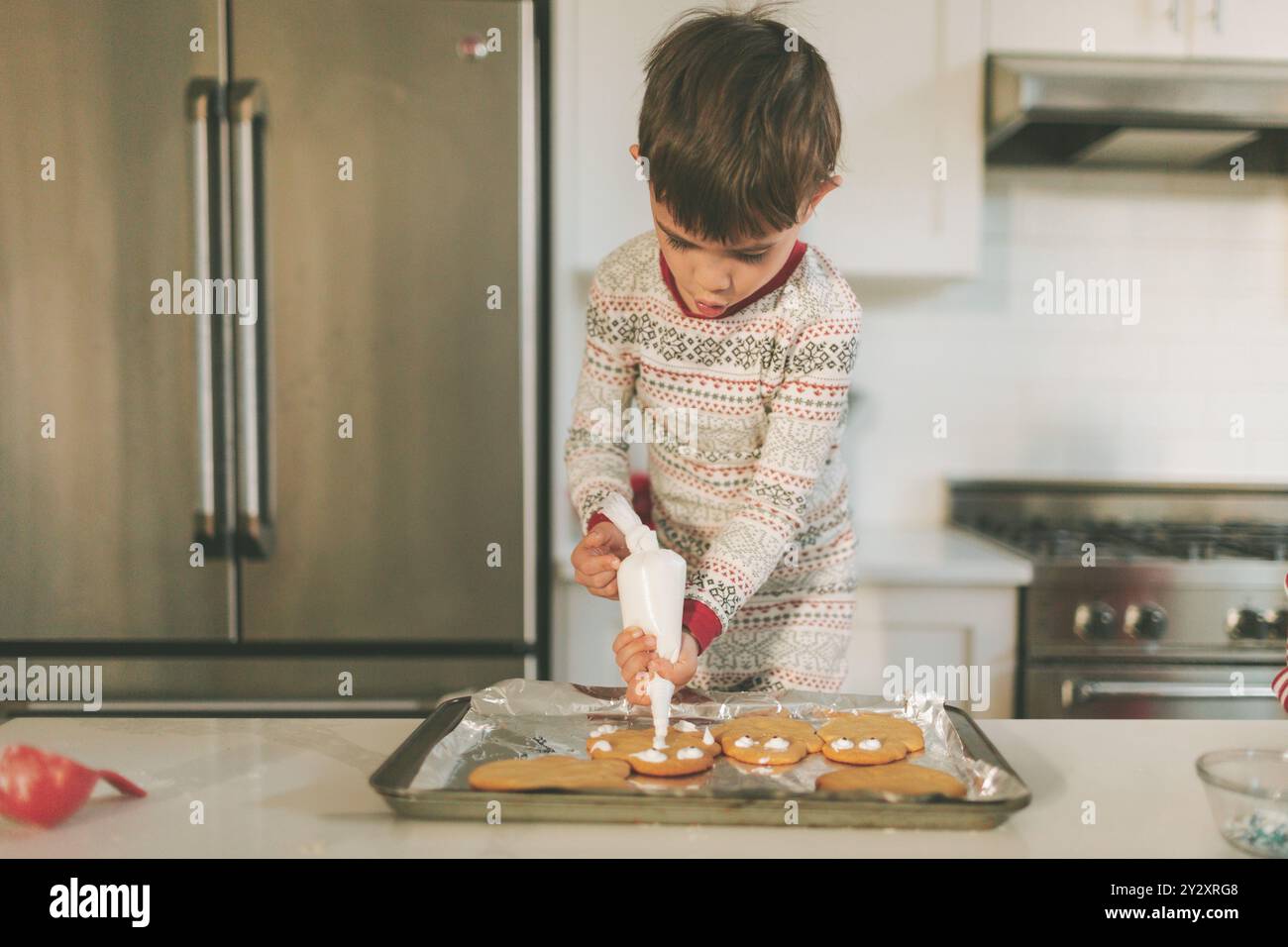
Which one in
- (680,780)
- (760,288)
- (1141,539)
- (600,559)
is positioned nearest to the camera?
(680,780)

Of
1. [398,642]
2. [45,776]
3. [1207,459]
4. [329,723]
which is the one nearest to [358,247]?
[398,642]

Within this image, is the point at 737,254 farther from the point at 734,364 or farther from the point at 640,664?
the point at 640,664

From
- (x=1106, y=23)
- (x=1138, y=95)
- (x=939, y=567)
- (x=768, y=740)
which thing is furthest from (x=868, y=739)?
(x=1106, y=23)

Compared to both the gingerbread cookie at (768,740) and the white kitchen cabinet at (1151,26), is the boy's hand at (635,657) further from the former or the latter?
the white kitchen cabinet at (1151,26)

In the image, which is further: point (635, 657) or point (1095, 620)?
point (1095, 620)

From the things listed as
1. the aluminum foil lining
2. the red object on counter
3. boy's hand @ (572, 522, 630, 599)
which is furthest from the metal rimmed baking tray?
the red object on counter

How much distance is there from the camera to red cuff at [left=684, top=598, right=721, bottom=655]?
986mm

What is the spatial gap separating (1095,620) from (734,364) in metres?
1.01

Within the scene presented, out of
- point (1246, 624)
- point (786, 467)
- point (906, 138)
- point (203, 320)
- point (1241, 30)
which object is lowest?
point (1246, 624)

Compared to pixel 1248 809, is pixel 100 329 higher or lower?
higher

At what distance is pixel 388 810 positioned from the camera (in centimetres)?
79

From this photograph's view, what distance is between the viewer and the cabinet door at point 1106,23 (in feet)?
6.39

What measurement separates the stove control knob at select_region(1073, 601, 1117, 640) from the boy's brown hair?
116cm
